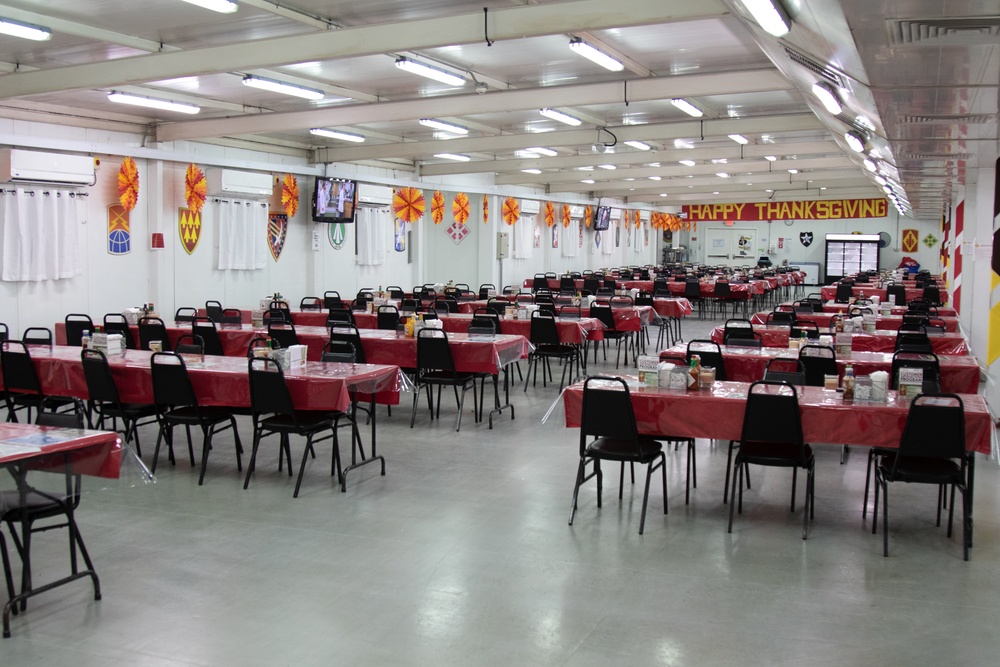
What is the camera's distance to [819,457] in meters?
8.05

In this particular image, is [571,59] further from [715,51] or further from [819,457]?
[819,457]

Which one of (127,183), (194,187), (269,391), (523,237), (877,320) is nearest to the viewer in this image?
(269,391)

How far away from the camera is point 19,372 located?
8.27 metres

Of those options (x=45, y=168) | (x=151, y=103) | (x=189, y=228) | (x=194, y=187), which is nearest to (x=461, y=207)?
(x=189, y=228)

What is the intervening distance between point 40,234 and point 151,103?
238 centimetres

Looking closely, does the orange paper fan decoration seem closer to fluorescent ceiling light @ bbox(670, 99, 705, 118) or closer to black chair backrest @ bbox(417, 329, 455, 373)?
fluorescent ceiling light @ bbox(670, 99, 705, 118)

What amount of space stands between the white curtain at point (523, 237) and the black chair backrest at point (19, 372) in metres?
18.1

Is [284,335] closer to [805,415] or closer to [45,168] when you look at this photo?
[45,168]

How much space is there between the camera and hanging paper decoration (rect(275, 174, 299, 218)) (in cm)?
1688

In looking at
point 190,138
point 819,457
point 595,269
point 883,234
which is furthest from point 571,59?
point 883,234

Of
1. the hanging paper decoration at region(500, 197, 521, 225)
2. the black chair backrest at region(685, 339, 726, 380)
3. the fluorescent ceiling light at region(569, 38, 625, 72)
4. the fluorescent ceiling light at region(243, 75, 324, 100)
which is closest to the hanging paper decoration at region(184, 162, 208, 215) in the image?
the fluorescent ceiling light at region(243, 75, 324, 100)

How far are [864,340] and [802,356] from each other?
107 inches

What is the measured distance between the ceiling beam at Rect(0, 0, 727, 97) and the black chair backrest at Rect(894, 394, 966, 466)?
340 cm

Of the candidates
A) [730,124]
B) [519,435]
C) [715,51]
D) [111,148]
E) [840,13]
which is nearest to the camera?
[840,13]
